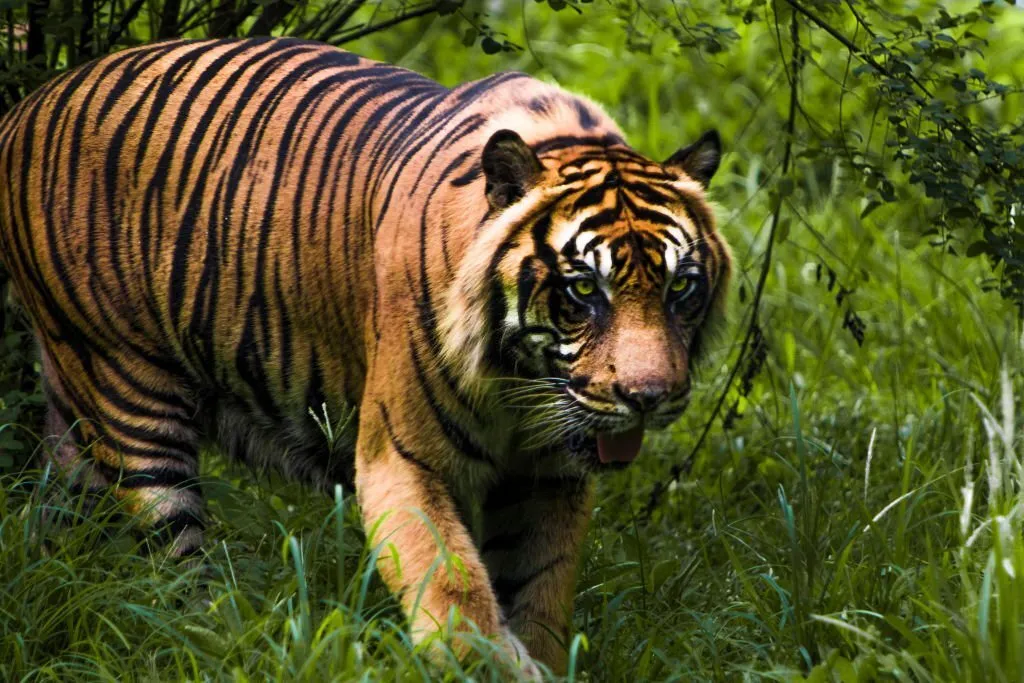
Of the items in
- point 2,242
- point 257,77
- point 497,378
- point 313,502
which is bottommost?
point 313,502

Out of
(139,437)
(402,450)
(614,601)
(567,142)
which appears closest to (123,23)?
(139,437)

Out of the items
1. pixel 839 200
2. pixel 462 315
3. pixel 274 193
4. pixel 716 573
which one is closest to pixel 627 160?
pixel 462 315

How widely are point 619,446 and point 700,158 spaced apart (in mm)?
665

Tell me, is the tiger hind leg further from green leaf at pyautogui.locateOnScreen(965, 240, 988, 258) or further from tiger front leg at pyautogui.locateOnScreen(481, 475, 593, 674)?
green leaf at pyautogui.locateOnScreen(965, 240, 988, 258)

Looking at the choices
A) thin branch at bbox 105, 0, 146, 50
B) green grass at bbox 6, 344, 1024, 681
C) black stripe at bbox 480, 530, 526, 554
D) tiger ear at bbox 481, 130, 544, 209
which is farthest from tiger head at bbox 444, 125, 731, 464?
thin branch at bbox 105, 0, 146, 50

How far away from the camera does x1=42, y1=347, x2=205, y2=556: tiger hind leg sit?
3.77 m

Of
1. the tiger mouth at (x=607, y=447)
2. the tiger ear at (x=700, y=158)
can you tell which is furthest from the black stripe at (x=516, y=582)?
the tiger ear at (x=700, y=158)

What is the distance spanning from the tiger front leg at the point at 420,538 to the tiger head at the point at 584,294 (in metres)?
0.24

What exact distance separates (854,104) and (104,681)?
5.17 m

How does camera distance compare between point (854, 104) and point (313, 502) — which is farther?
point (854, 104)

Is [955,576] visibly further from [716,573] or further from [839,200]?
[839,200]

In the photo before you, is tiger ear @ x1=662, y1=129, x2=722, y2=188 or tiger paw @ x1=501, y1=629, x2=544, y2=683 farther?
tiger ear @ x1=662, y1=129, x2=722, y2=188

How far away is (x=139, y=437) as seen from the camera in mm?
3799

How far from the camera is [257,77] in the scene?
3873 millimetres
